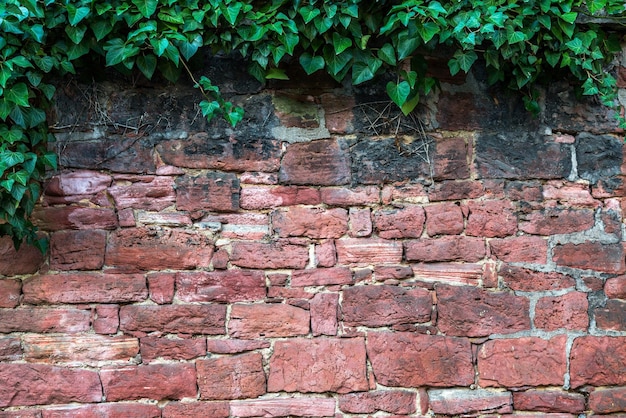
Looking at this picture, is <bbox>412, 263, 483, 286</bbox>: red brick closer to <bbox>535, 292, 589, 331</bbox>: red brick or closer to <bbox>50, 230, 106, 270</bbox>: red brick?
<bbox>535, 292, 589, 331</bbox>: red brick

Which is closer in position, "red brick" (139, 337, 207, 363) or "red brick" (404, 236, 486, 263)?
"red brick" (139, 337, 207, 363)

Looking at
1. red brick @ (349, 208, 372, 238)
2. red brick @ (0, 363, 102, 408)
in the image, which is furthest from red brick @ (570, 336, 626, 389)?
red brick @ (0, 363, 102, 408)

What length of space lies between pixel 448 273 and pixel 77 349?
1719 millimetres

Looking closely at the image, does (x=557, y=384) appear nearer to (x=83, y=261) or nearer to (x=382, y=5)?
(x=382, y=5)

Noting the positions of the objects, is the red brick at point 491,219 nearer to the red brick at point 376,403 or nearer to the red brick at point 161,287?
the red brick at point 376,403

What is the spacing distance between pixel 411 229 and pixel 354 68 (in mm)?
790

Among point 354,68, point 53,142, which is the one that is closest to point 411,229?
point 354,68

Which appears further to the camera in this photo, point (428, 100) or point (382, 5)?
point (428, 100)

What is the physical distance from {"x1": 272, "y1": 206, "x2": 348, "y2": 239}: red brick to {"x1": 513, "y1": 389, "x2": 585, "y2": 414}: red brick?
44.0 inches

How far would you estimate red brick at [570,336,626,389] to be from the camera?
3.20 m

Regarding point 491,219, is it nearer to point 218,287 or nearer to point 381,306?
point 381,306

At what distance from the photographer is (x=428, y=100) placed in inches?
131

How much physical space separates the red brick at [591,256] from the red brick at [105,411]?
6.55 feet

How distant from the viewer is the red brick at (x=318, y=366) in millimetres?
3117
